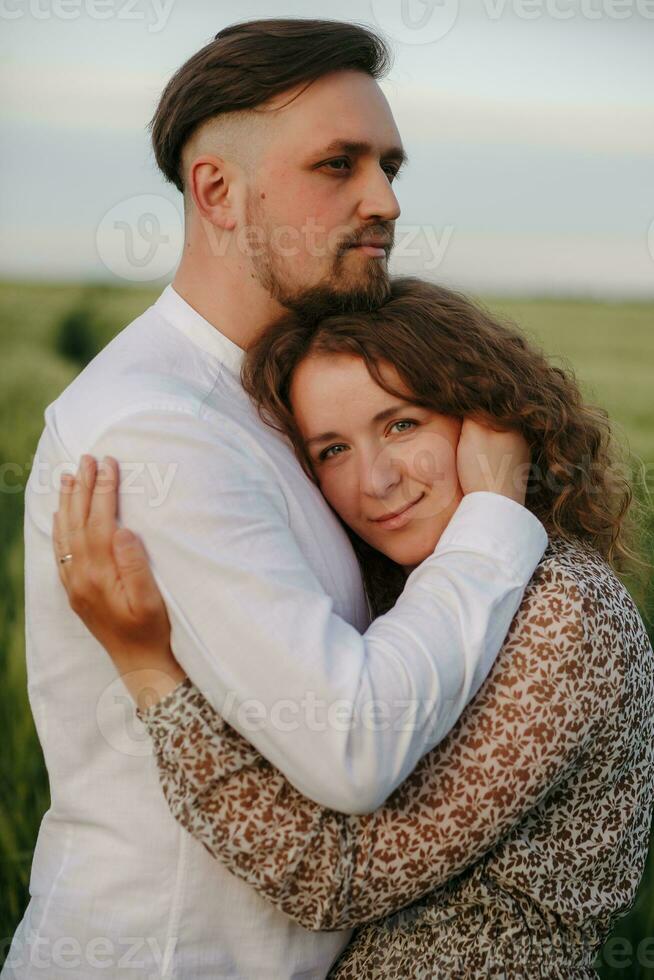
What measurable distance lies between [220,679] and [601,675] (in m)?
0.56

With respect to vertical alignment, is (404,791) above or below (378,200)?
below

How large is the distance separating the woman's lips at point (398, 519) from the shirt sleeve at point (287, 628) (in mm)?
263

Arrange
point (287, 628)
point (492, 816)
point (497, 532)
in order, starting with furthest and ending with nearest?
point (497, 532) < point (492, 816) < point (287, 628)

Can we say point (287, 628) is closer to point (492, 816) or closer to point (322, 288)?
point (492, 816)

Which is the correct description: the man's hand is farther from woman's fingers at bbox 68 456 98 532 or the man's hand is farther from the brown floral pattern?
woman's fingers at bbox 68 456 98 532

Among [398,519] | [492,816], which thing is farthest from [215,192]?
[492,816]

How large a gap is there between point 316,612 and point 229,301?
70 centimetres

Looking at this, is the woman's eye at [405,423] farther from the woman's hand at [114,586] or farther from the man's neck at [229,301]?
the woman's hand at [114,586]

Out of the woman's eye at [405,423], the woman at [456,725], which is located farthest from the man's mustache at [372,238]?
the woman's eye at [405,423]

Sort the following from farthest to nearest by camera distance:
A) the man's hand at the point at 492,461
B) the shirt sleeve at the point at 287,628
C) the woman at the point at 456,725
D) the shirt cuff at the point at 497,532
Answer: the man's hand at the point at 492,461 → the shirt cuff at the point at 497,532 → the woman at the point at 456,725 → the shirt sleeve at the point at 287,628

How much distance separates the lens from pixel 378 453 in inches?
76.7

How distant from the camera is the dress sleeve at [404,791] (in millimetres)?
1561

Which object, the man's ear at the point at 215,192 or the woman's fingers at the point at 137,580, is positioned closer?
the woman's fingers at the point at 137,580

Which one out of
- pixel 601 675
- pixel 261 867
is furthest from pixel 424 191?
pixel 261 867
